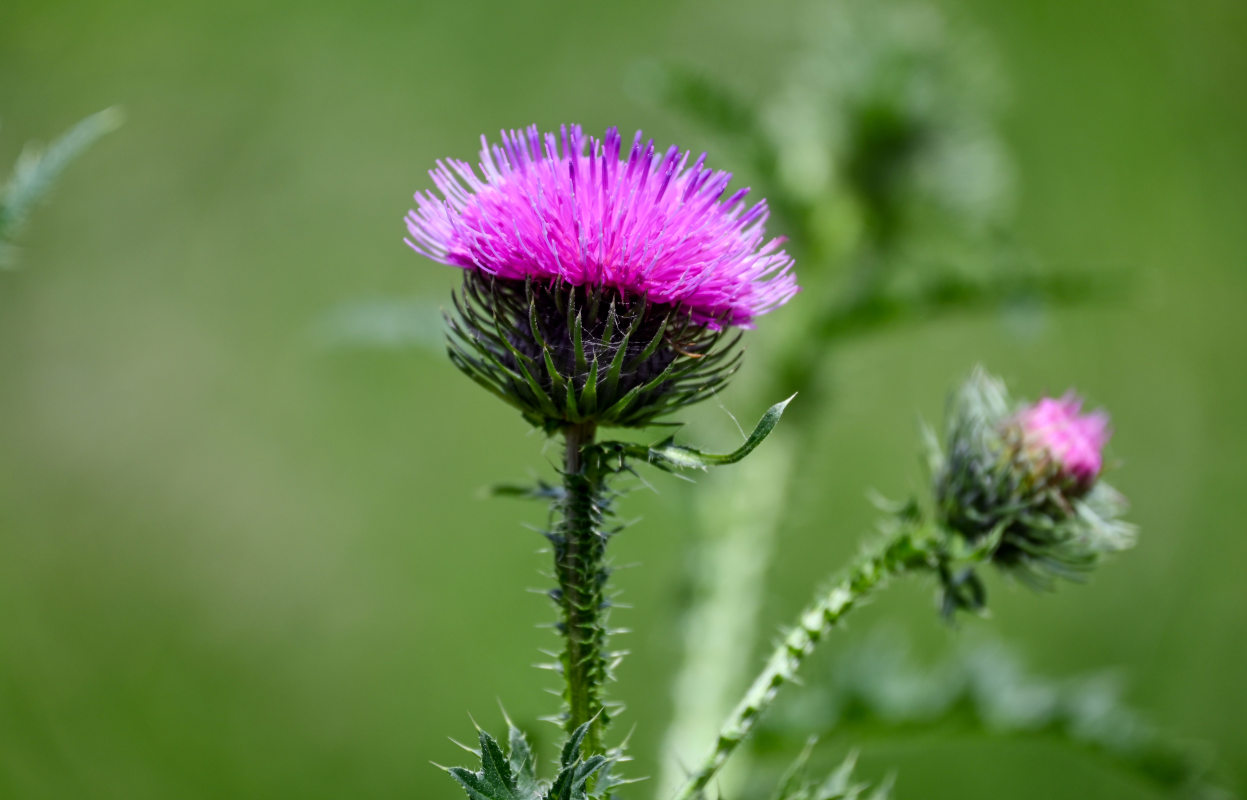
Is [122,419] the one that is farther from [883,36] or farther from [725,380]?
[725,380]

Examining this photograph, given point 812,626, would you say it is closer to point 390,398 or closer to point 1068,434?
point 1068,434

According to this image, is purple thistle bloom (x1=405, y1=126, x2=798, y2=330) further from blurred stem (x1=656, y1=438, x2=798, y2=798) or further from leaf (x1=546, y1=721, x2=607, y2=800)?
blurred stem (x1=656, y1=438, x2=798, y2=798)

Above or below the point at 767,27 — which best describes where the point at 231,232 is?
below

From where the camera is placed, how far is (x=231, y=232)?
4.99 meters

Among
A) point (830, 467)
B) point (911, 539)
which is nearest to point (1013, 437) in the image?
point (911, 539)

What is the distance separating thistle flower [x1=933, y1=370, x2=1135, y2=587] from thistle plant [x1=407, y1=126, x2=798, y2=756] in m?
0.58

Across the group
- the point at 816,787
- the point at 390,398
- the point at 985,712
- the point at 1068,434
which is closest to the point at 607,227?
the point at 816,787

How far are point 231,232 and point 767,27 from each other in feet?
9.40

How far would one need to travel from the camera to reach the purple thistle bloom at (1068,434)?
5.70ft

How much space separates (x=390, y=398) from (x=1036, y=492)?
370 centimetres

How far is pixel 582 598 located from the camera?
133cm

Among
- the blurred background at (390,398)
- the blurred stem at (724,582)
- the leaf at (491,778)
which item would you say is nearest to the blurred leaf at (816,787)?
the leaf at (491,778)

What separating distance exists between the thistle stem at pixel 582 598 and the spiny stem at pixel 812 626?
155 millimetres

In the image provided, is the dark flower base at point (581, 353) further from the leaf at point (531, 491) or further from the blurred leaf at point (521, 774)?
the blurred leaf at point (521, 774)
